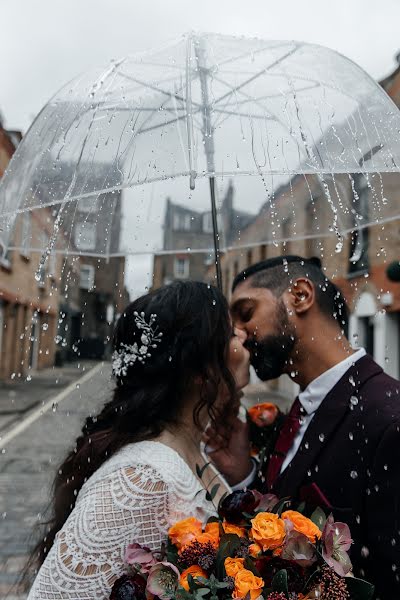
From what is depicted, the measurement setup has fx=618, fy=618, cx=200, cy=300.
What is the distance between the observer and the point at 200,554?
1560mm

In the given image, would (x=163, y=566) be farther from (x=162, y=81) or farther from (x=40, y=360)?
(x=40, y=360)

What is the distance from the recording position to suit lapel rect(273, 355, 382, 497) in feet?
6.70

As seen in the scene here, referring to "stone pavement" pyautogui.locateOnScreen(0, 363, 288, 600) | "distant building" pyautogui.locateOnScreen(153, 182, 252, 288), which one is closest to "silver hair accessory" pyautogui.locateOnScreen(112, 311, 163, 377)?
"stone pavement" pyautogui.locateOnScreen(0, 363, 288, 600)

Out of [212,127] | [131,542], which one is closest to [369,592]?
[131,542]

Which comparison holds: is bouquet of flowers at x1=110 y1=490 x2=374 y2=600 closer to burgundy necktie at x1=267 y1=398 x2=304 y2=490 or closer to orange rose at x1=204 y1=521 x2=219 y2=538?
orange rose at x1=204 y1=521 x2=219 y2=538

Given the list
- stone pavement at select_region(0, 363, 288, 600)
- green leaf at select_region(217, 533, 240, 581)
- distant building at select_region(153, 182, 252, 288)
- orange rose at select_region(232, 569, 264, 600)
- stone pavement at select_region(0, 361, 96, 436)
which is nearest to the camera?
orange rose at select_region(232, 569, 264, 600)

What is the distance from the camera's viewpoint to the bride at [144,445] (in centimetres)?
174

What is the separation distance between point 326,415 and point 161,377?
58cm

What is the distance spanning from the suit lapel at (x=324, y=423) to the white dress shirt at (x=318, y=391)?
75 mm

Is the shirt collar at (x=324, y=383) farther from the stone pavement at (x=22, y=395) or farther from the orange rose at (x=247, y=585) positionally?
the stone pavement at (x=22, y=395)

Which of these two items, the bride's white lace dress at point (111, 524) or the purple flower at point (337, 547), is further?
the bride's white lace dress at point (111, 524)

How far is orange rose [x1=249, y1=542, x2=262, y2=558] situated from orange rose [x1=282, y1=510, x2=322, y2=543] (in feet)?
0.34

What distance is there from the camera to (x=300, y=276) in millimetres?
2586

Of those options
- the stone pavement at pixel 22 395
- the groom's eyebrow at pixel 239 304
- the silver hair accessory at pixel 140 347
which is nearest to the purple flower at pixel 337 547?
the silver hair accessory at pixel 140 347
